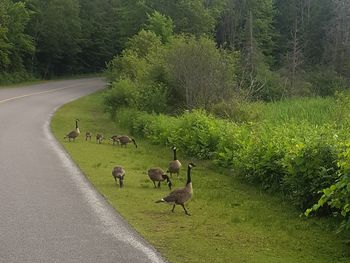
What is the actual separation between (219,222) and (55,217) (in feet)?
9.60

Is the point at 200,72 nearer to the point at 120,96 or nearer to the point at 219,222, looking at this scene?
the point at 120,96

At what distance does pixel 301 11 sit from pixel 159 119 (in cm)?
6504

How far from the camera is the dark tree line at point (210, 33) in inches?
2303

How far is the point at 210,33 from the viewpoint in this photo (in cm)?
6200

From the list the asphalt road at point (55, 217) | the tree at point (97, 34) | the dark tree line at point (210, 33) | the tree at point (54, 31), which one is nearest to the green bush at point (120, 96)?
the asphalt road at point (55, 217)

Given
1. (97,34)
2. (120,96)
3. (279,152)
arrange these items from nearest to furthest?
(279,152) → (120,96) → (97,34)

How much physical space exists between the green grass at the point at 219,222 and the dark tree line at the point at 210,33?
3424 centimetres

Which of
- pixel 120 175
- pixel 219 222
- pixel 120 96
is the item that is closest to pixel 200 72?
pixel 120 96

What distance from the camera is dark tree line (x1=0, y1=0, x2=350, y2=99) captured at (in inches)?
2303

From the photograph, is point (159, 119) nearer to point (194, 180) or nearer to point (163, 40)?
point (194, 180)

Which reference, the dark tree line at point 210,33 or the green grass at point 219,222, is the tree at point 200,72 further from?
the dark tree line at point 210,33

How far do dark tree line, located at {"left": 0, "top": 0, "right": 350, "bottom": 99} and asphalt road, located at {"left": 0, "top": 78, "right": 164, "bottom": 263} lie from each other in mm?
34148

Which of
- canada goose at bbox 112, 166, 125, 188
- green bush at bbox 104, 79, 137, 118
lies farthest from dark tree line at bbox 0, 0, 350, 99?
canada goose at bbox 112, 166, 125, 188

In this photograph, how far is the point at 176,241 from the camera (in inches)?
307
